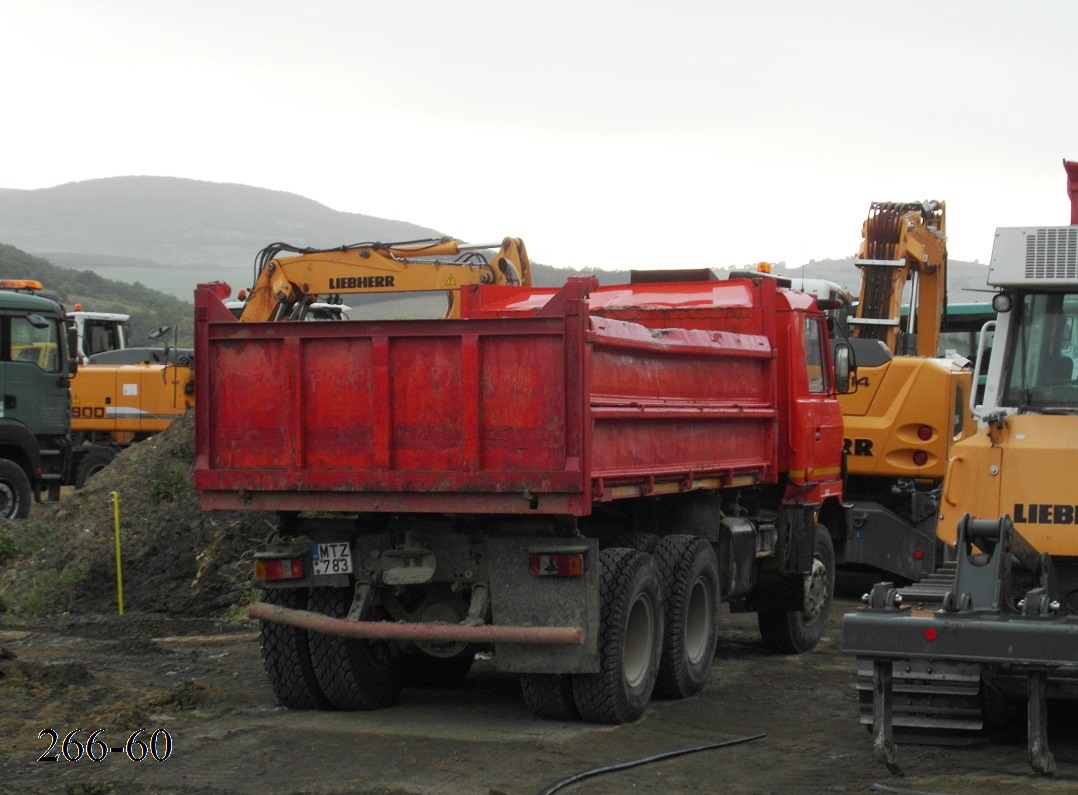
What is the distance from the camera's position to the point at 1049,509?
8.12 metres

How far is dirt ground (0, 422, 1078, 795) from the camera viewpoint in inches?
302

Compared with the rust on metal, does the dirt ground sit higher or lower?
lower

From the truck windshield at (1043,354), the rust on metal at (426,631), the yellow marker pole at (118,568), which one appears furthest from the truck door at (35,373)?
the truck windshield at (1043,354)

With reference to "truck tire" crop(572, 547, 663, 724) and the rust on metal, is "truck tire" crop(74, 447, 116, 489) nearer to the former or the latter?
the rust on metal

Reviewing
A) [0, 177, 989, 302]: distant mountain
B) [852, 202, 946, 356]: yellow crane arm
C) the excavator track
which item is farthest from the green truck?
[0, 177, 989, 302]: distant mountain

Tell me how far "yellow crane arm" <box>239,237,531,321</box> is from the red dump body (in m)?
4.33

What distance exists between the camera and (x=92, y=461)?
86.7 ft

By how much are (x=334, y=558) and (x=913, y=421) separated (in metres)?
7.57

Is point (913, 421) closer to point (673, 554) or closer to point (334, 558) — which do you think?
point (673, 554)

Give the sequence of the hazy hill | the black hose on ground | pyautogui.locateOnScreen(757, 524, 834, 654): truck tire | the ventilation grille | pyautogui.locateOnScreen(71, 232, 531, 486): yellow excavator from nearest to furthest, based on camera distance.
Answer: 1. the black hose on ground
2. the ventilation grille
3. pyautogui.locateOnScreen(757, 524, 834, 654): truck tire
4. pyautogui.locateOnScreen(71, 232, 531, 486): yellow excavator
5. the hazy hill

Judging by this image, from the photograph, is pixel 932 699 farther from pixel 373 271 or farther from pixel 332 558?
pixel 373 271

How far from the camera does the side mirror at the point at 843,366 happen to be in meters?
12.5

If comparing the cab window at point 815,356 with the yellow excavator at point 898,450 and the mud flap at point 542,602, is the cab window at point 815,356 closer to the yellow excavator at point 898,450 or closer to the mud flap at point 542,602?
the yellow excavator at point 898,450

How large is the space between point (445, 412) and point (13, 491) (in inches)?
542
